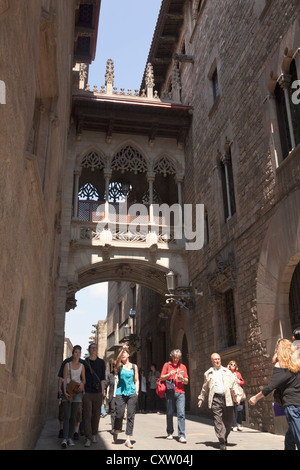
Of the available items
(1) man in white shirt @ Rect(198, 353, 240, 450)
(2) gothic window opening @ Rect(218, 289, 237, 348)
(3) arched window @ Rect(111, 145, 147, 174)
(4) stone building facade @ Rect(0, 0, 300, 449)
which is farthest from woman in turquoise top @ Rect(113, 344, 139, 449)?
(3) arched window @ Rect(111, 145, 147, 174)

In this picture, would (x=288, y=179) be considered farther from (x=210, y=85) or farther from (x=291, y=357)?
(x=210, y=85)

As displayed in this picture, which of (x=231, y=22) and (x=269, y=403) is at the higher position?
(x=231, y=22)

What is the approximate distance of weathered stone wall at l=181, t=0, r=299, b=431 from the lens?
887 cm

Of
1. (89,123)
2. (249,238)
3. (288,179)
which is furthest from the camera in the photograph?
(89,123)

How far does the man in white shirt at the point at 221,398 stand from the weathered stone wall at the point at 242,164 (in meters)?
2.15

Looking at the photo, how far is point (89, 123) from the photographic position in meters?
16.5

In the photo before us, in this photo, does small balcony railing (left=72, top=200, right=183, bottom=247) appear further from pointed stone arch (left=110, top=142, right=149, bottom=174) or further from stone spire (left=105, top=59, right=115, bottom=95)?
stone spire (left=105, top=59, right=115, bottom=95)

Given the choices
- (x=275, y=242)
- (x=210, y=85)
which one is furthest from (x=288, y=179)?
(x=210, y=85)

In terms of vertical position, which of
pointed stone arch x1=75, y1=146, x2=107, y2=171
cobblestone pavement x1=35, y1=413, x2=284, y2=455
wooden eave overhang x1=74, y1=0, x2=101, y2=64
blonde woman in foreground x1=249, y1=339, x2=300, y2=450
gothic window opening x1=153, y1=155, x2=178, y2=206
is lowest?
cobblestone pavement x1=35, y1=413, x2=284, y2=455

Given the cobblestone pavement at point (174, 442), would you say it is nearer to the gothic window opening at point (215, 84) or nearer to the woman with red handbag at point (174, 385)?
the woman with red handbag at point (174, 385)

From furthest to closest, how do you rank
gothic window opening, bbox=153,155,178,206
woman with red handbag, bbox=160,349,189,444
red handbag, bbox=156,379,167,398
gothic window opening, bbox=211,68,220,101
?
gothic window opening, bbox=153,155,178,206, gothic window opening, bbox=211,68,220,101, woman with red handbag, bbox=160,349,189,444, red handbag, bbox=156,379,167,398

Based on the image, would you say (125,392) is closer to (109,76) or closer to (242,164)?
(242,164)

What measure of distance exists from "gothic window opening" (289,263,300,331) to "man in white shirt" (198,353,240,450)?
7.43 feet

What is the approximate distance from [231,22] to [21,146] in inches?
416
